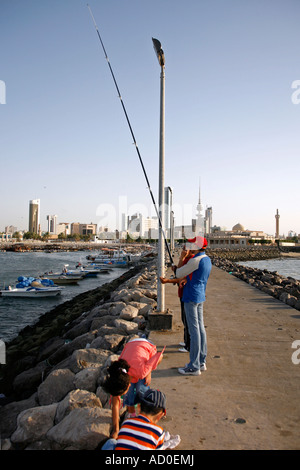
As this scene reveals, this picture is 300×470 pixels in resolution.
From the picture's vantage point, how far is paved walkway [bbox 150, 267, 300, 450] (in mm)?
2926

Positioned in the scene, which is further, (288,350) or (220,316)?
(220,316)

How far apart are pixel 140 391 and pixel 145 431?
0.74 metres

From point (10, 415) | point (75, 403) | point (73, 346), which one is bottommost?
point (10, 415)

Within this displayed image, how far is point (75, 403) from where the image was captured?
3588mm

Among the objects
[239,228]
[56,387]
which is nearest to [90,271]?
[56,387]

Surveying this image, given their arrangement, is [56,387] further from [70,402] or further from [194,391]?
[194,391]

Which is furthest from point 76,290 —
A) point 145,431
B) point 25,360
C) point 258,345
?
point 145,431

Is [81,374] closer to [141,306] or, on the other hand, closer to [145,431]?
[145,431]

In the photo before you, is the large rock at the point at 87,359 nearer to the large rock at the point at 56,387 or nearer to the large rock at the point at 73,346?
the large rock at the point at 56,387

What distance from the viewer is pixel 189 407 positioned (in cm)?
343

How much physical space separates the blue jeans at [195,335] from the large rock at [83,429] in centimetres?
135

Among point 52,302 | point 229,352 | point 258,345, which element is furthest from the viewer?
point 52,302

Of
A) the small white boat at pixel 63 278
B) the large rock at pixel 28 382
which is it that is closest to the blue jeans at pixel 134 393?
the large rock at pixel 28 382

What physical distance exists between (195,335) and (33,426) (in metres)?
2.08
